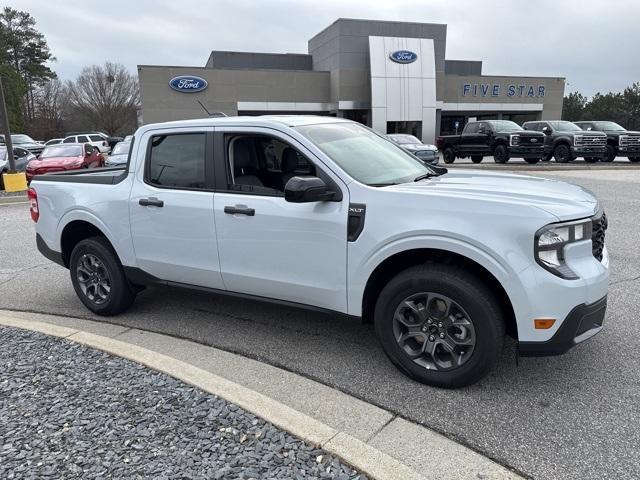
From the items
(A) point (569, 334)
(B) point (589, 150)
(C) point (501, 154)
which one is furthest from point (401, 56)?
(A) point (569, 334)

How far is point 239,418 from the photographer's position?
293 centimetres

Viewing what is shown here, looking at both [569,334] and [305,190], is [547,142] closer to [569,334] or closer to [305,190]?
Result: [569,334]

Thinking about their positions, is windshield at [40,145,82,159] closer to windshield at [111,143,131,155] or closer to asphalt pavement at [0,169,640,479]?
windshield at [111,143,131,155]

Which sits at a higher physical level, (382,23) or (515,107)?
(382,23)

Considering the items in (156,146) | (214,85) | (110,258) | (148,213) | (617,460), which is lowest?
(617,460)

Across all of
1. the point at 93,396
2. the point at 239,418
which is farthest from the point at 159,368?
the point at 239,418

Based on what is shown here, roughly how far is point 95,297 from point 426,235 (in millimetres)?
3401

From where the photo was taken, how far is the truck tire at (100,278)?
479cm

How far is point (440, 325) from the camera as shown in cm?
328

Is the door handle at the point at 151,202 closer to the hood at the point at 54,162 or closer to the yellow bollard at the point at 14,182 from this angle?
the yellow bollard at the point at 14,182

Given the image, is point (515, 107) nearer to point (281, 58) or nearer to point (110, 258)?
point (281, 58)

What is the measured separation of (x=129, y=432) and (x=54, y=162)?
16191 mm

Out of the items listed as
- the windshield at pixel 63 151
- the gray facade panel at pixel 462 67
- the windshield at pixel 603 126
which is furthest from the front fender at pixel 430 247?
the gray facade panel at pixel 462 67

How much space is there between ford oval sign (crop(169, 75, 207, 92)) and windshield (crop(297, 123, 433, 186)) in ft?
117
